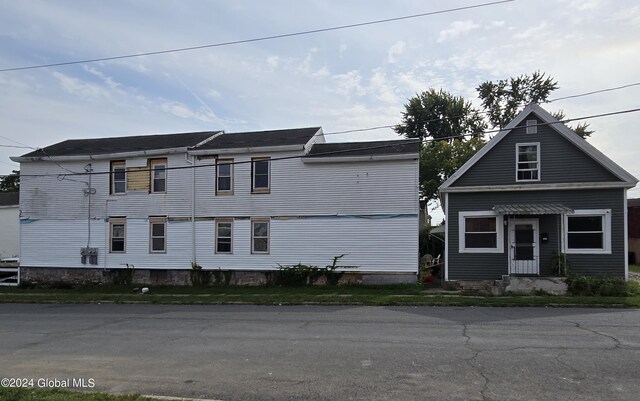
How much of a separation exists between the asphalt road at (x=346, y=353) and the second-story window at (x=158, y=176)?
991cm

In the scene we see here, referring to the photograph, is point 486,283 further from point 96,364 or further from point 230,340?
point 96,364

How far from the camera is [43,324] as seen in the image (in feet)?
41.9

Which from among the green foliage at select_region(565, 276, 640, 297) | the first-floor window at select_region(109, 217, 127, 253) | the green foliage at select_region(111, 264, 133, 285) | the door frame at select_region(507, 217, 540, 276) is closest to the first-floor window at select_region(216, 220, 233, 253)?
the green foliage at select_region(111, 264, 133, 285)

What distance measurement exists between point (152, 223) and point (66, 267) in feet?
17.0

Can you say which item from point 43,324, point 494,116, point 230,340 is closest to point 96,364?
point 230,340

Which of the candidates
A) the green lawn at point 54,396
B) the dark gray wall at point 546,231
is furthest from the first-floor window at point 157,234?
the green lawn at point 54,396

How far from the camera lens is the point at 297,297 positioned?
16875mm

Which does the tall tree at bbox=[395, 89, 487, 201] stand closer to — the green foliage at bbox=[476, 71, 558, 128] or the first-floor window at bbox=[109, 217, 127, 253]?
the green foliage at bbox=[476, 71, 558, 128]

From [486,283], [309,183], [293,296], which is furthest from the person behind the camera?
[309,183]

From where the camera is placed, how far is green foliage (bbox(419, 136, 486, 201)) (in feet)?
134

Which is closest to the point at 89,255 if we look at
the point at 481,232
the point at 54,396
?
the point at 481,232

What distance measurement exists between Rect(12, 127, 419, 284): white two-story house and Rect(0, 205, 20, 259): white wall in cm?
1585

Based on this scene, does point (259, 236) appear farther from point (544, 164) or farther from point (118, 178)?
point (544, 164)

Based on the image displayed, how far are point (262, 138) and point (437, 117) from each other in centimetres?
2905
